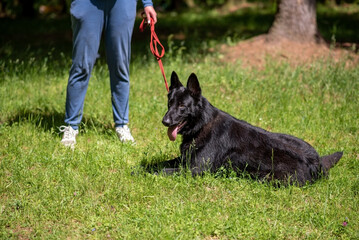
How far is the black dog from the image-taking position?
4.07 m

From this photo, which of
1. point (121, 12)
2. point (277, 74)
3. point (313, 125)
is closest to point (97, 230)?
point (121, 12)

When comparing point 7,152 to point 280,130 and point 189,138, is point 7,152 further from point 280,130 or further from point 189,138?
point 280,130

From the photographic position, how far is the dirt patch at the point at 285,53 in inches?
300

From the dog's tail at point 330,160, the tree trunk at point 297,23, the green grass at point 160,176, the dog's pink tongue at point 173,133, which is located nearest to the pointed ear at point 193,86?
the dog's pink tongue at point 173,133

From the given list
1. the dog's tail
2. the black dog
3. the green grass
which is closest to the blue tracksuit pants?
the green grass

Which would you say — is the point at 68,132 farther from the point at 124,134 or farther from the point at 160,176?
the point at 160,176

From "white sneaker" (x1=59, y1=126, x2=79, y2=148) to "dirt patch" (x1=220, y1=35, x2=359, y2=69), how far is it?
12.5ft

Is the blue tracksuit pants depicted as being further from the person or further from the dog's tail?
the dog's tail

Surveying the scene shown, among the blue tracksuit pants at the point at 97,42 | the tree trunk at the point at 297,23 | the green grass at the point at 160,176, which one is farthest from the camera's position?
the tree trunk at the point at 297,23

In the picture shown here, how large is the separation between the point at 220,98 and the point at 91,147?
2362 mm

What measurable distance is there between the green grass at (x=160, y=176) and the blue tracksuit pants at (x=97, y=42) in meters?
0.53

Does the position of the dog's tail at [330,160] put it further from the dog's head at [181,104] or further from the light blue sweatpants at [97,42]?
the light blue sweatpants at [97,42]

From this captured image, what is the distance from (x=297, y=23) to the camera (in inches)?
325

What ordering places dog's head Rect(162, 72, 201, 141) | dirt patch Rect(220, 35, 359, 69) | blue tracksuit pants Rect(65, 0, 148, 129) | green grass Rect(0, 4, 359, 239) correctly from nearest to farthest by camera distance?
green grass Rect(0, 4, 359, 239), dog's head Rect(162, 72, 201, 141), blue tracksuit pants Rect(65, 0, 148, 129), dirt patch Rect(220, 35, 359, 69)
